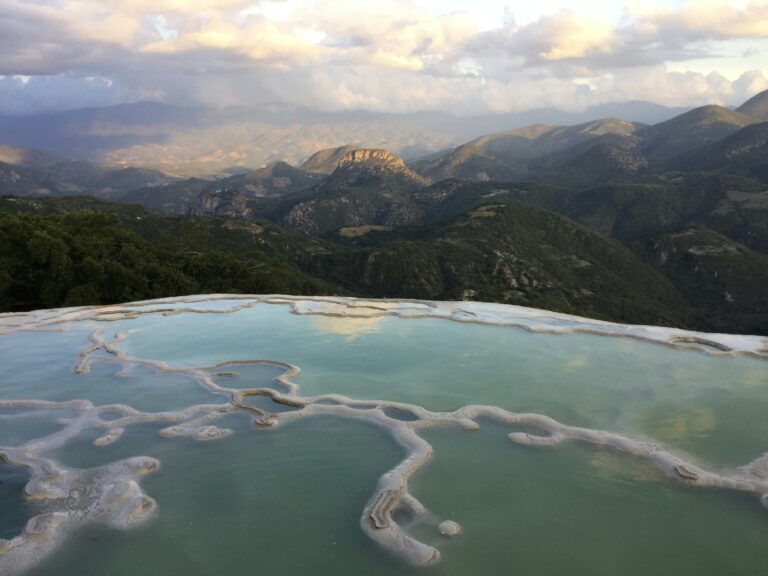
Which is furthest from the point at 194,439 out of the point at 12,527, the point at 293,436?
the point at 12,527

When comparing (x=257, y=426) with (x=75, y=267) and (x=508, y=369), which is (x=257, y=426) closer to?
(x=508, y=369)

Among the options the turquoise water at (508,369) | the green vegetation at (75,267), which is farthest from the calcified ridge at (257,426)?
the green vegetation at (75,267)

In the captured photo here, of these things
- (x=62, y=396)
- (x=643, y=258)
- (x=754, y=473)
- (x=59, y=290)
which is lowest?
(x=643, y=258)

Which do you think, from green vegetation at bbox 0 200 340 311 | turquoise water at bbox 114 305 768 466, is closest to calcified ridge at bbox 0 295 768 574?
turquoise water at bbox 114 305 768 466

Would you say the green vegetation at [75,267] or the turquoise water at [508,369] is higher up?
the turquoise water at [508,369]

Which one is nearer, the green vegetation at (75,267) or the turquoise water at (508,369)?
the turquoise water at (508,369)

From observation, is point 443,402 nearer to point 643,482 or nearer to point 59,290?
point 643,482

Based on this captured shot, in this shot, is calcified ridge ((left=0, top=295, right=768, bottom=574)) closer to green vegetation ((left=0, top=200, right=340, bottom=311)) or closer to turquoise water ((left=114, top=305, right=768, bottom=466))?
turquoise water ((left=114, top=305, right=768, bottom=466))

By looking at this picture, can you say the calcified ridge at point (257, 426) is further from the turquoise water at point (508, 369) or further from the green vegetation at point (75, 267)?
the green vegetation at point (75, 267)
